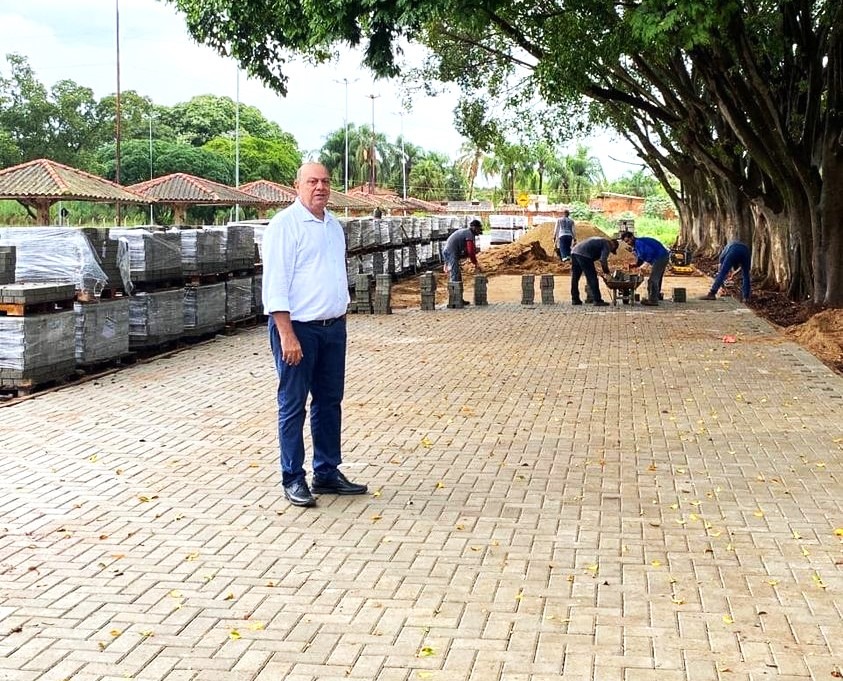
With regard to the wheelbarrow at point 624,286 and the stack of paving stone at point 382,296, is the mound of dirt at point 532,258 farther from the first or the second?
the stack of paving stone at point 382,296

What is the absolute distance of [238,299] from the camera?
17047 millimetres

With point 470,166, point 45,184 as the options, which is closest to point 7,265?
point 45,184

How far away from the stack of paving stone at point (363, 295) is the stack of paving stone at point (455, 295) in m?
1.83

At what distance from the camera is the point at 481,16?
1278cm

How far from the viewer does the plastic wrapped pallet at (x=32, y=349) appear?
1088 centimetres

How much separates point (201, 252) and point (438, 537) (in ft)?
33.2

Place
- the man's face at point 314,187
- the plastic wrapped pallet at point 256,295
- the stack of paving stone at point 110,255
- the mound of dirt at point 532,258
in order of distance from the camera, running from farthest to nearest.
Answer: the mound of dirt at point 532,258 < the plastic wrapped pallet at point 256,295 < the stack of paving stone at point 110,255 < the man's face at point 314,187

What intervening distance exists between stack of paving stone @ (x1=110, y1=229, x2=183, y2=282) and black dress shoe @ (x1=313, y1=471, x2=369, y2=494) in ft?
22.8

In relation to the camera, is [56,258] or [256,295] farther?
[256,295]

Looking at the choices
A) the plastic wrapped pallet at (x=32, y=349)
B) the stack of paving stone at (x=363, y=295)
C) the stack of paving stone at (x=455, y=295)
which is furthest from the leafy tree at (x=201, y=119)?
the plastic wrapped pallet at (x=32, y=349)

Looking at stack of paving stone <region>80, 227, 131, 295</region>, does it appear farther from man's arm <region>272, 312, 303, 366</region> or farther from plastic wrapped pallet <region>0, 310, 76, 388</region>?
man's arm <region>272, 312, 303, 366</region>

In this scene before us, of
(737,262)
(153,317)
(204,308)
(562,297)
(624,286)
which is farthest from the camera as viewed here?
(562,297)

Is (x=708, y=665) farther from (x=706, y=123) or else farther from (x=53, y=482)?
(x=706, y=123)

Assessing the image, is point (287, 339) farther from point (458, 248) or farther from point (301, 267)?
point (458, 248)
